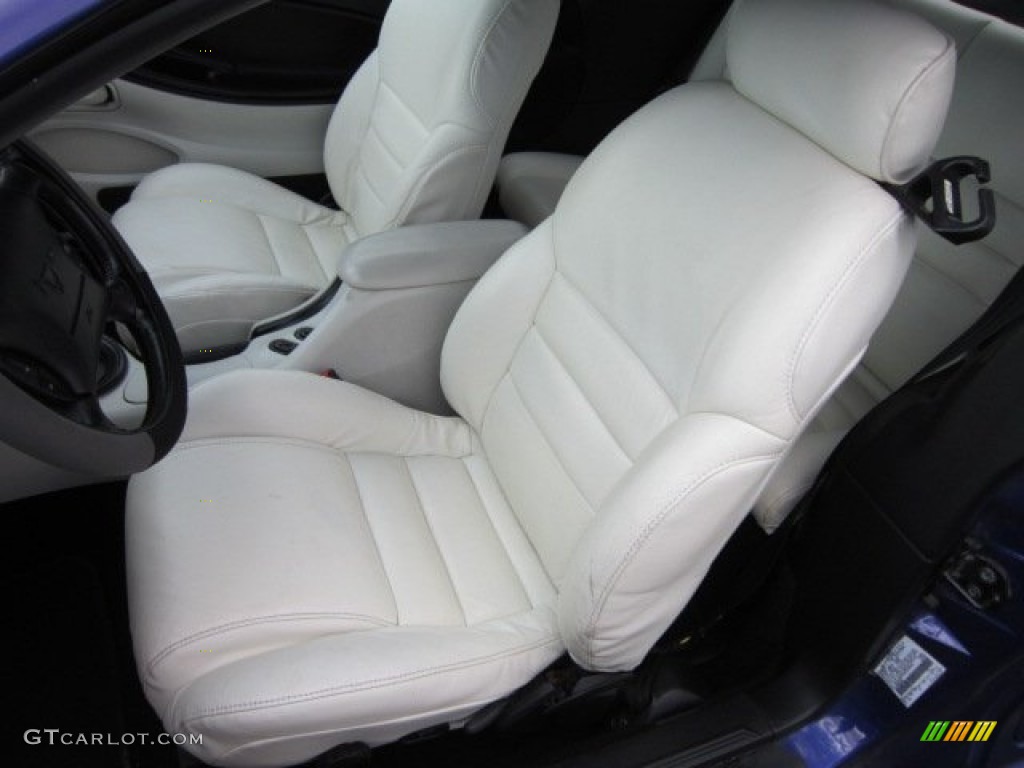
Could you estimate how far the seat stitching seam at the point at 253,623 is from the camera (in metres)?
0.95

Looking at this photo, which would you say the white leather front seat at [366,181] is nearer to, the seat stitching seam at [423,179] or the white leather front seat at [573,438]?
the seat stitching seam at [423,179]

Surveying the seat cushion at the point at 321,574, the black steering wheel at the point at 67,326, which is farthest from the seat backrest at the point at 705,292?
the black steering wheel at the point at 67,326

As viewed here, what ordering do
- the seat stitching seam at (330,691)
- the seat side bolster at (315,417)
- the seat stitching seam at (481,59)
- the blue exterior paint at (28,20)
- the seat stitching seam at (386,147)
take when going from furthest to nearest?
the seat stitching seam at (386,147)
the seat stitching seam at (481,59)
the seat side bolster at (315,417)
the seat stitching seam at (330,691)
the blue exterior paint at (28,20)

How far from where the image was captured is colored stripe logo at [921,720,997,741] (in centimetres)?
111

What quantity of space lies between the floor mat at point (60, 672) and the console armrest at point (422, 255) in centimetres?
69

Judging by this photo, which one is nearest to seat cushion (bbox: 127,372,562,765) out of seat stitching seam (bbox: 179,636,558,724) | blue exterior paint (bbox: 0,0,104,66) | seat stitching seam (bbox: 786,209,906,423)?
seat stitching seam (bbox: 179,636,558,724)

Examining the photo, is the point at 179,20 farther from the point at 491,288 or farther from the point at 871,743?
the point at 871,743

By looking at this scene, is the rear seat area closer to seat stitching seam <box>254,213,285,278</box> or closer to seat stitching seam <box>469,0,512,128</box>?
seat stitching seam <box>469,0,512,128</box>

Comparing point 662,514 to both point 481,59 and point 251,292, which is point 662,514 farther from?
point 251,292

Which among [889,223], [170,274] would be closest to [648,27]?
[170,274]

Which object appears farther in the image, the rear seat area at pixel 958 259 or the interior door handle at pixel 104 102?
the interior door handle at pixel 104 102

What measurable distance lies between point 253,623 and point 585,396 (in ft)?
1.61

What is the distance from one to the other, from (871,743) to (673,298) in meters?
0.65

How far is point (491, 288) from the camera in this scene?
4.08 ft
